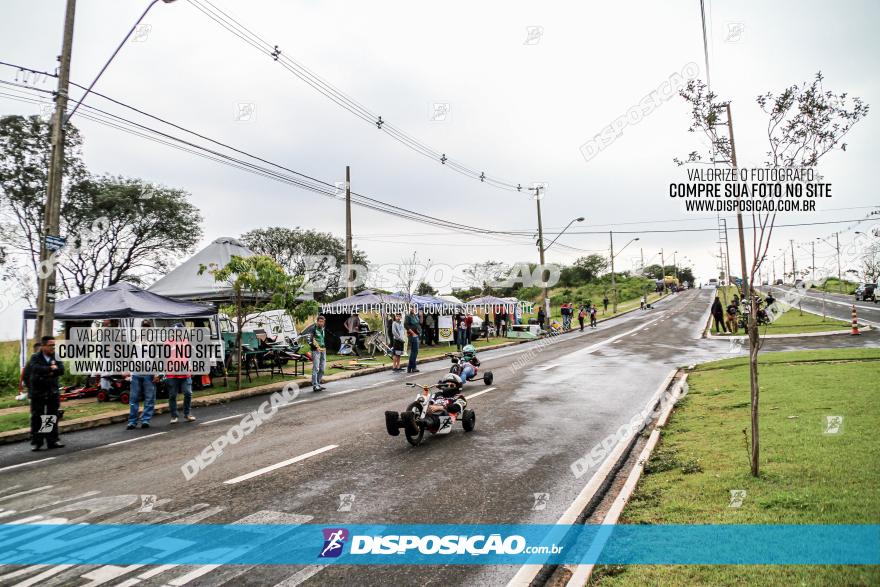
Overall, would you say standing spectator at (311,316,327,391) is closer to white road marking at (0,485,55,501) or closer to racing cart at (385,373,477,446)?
racing cart at (385,373,477,446)

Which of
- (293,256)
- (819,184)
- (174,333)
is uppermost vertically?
(293,256)

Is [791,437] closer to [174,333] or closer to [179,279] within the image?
[174,333]

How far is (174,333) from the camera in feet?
39.9

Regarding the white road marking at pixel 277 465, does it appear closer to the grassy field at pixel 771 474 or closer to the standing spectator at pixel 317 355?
the grassy field at pixel 771 474

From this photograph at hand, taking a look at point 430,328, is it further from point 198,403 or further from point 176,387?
point 176,387

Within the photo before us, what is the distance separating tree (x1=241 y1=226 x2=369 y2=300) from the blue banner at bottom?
6024 cm

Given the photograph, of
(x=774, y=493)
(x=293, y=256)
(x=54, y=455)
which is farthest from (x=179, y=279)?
(x=293, y=256)

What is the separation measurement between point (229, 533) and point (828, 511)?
5625 millimetres

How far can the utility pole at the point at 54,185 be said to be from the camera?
35.6 feet

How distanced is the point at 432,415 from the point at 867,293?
198 ft

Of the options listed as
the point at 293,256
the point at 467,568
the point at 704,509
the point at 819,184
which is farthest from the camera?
the point at 293,256

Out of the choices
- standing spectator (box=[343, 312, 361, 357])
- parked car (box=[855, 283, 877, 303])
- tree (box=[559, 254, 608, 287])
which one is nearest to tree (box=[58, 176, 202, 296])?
standing spectator (box=[343, 312, 361, 357])

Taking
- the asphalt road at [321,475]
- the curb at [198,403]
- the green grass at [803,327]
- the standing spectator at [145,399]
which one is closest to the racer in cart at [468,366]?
the asphalt road at [321,475]

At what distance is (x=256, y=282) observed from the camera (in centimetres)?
1563
